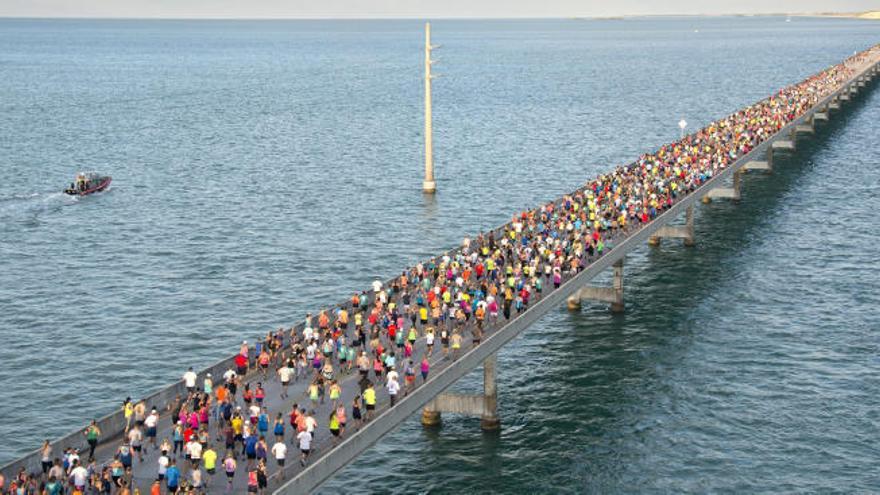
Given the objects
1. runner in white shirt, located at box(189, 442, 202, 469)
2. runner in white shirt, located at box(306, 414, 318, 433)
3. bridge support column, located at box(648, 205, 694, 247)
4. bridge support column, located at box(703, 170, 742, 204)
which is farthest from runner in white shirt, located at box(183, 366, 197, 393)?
bridge support column, located at box(703, 170, 742, 204)

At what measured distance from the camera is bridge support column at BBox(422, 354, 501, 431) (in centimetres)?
4981

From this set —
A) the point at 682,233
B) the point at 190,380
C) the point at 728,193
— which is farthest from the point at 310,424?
the point at 728,193

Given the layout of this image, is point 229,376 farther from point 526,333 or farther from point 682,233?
point 682,233

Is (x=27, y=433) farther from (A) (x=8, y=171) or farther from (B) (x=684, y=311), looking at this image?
(A) (x=8, y=171)

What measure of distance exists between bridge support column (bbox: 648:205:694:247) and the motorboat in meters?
50.4

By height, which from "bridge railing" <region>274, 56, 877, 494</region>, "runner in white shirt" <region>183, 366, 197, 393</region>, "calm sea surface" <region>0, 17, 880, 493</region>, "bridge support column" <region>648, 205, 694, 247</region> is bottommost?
"calm sea surface" <region>0, 17, 880, 493</region>

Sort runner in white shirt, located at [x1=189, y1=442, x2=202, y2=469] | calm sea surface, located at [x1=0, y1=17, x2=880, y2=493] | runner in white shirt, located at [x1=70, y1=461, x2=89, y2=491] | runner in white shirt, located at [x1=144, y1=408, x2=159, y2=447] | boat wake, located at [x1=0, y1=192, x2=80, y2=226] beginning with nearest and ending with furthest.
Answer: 1. runner in white shirt, located at [x1=70, y1=461, x2=89, y2=491]
2. runner in white shirt, located at [x1=189, y1=442, x2=202, y2=469]
3. runner in white shirt, located at [x1=144, y1=408, x2=159, y2=447]
4. calm sea surface, located at [x1=0, y1=17, x2=880, y2=493]
5. boat wake, located at [x1=0, y1=192, x2=80, y2=226]

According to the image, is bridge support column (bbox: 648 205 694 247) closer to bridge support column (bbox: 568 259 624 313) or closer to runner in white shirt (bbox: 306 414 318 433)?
bridge support column (bbox: 568 259 624 313)

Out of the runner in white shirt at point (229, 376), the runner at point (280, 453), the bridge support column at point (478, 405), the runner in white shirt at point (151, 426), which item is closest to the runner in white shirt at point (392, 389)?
the runner at point (280, 453)

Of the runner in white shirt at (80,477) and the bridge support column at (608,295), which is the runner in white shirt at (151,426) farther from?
the bridge support column at (608,295)

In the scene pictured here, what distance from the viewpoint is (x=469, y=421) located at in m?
50.9

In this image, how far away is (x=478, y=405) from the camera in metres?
49.9

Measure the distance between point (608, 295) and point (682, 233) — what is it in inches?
664

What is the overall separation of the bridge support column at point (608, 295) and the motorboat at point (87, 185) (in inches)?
2094
